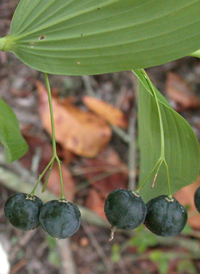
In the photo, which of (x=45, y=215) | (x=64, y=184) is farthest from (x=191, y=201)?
(x=45, y=215)

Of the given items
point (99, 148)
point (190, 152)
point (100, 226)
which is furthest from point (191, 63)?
point (190, 152)

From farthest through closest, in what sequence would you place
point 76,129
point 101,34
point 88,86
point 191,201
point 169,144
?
1. point 88,86
2. point 76,129
3. point 191,201
4. point 169,144
5. point 101,34

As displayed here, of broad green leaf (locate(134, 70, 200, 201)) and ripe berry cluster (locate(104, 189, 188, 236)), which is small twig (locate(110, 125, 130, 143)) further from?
ripe berry cluster (locate(104, 189, 188, 236))

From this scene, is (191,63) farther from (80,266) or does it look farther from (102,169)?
(80,266)

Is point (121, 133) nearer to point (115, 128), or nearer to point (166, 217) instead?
point (115, 128)

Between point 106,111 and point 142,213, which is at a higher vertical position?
point 142,213

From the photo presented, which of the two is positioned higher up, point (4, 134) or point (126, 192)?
point (4, 134)
